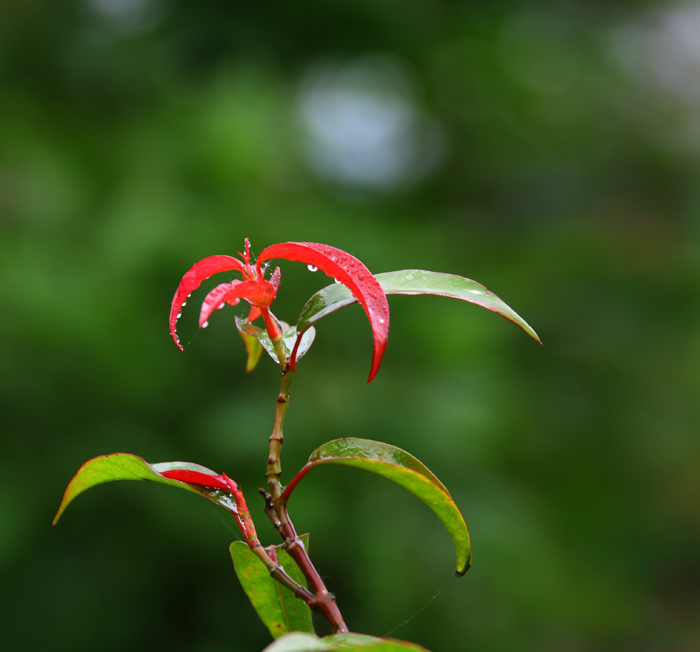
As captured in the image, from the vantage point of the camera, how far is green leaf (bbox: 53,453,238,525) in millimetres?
354

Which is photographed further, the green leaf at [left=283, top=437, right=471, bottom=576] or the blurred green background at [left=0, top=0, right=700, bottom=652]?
the blurred green background at [left=0, top=0, right=700, bottom=652]

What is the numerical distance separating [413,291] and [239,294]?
0.36 ft

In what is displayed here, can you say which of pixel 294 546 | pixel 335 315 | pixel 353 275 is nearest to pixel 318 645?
pixel 294 546

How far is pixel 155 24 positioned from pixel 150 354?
4.63ft

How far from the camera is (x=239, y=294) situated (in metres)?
0.36

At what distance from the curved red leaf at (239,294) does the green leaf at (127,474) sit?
0.32 feet

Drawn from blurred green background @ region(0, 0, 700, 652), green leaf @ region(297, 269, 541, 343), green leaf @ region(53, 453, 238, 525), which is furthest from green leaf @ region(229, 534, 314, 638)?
blurred green background @ region(0, 0, 700, 652)

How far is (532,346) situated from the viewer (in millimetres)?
2811

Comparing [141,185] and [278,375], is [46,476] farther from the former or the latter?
[141,185]

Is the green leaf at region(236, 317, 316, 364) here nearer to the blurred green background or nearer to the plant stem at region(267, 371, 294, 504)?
the plant stem at region(267, 371, 294, 504)

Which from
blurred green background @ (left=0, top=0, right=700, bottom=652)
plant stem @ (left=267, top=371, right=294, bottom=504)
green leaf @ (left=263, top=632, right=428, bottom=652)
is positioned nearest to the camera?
green leaf @ (left=263, top=632, right=428, bottom=652)

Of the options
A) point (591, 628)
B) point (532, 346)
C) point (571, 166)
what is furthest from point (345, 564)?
point (571, 166)

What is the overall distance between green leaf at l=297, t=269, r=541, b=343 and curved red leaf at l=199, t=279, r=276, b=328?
0.09 ft

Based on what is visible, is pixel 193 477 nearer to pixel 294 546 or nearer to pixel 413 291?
pixel 294 546
